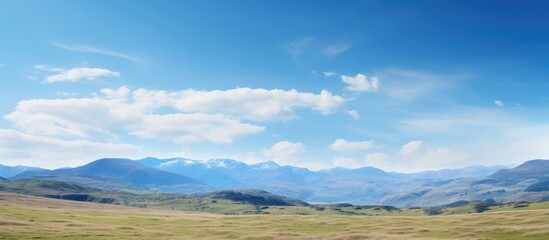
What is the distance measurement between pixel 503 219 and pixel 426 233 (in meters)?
22.7

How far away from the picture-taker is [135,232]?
76.1 meters

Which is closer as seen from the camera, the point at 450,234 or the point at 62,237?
the point at 62,237

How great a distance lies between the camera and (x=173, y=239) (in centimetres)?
6819

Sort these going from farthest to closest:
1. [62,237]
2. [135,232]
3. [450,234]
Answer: [135,232]
[450,234]
[62,237]

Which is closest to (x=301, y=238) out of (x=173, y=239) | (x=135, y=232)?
(x=173, y=239)

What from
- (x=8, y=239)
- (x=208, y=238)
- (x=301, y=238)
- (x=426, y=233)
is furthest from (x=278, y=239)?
(x=8, y=239)

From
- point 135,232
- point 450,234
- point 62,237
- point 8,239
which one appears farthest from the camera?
point 135,232

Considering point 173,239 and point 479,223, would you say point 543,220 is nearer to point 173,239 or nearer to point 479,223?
point 479,223

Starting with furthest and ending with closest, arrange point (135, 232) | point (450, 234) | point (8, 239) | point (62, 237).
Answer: point (135, 232), point (450, 234), point (62, 237), point (8, 239)

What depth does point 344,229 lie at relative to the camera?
279 ft

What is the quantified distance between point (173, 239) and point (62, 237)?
16803 mm

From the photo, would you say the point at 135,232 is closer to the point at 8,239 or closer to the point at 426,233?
the point at 8,239

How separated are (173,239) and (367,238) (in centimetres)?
3094

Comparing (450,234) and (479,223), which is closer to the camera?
(450,234)
